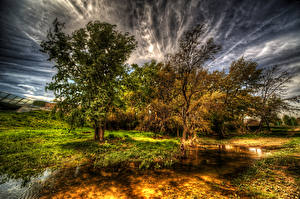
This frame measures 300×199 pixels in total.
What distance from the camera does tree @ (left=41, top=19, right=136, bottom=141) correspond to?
1153 centimetres

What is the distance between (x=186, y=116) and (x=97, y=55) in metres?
11.7

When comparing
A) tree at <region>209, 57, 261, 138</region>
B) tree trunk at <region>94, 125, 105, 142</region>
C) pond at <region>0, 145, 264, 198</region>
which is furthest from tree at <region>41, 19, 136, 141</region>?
tree at <region>209, 57, 261, 138</region>

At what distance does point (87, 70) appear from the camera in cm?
1165

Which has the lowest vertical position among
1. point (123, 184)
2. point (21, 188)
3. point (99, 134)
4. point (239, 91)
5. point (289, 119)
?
point (21, 188)

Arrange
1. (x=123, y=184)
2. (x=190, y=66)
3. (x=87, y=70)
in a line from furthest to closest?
(x=87, y=70) → (x=190, y=66) → (x=123, y=184)

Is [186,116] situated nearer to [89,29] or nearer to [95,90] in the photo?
[95,90]

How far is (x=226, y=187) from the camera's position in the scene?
A: 15.6ft

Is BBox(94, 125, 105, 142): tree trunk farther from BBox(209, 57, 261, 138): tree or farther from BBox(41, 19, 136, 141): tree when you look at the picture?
BBox(209, 57, 261, 138): tree

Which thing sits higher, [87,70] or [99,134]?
[87,70]

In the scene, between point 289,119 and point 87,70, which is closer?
point 87,70

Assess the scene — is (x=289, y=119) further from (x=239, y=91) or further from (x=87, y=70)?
(x=87, y=70)

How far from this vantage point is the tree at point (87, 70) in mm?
11531

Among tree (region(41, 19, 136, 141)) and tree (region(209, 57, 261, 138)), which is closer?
tree (region(41, 19, 136, 141))

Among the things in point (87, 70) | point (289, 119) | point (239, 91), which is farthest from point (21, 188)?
point (239, 91)
